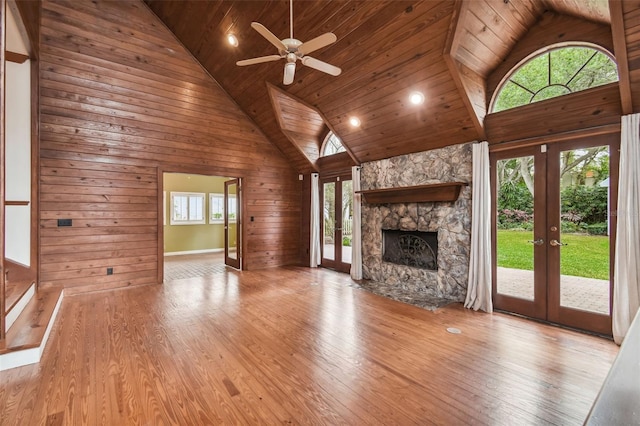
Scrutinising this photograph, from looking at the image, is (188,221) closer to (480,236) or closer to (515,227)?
(480,236)

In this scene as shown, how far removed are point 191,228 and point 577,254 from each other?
30.6ft

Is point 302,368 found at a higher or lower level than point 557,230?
lower

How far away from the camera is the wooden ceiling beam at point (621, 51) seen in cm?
245

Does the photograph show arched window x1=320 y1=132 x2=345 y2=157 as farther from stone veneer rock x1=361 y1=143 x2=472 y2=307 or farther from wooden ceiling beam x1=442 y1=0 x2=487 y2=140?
wooden ceiling beam x1=442 y1=0 x2=487 y2=140

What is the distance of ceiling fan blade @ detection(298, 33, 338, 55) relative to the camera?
8.48ft

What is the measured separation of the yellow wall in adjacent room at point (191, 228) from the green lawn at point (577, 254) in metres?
7.60

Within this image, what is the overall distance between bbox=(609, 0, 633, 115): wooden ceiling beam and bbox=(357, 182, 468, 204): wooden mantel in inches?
70.4

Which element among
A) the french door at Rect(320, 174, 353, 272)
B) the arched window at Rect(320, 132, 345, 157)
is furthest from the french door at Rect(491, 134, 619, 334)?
the arched window at Rect(320, 132, 345, 157)

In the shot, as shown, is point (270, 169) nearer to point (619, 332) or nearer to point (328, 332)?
point (328, 332)

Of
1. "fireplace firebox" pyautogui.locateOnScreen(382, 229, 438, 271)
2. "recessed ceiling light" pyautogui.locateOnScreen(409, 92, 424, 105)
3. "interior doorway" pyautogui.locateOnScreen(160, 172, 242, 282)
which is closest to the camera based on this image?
"recessed ceiling light" pyautogui.locateOnScreen(409, 92, 424, 105)

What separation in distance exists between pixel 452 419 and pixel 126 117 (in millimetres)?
6252

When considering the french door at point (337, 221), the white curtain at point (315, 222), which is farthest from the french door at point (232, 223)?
the french door at point (337, 221)

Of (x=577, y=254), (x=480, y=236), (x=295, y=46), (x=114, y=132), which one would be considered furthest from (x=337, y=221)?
(x=114, y=132)

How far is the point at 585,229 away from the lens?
333 centimetres
